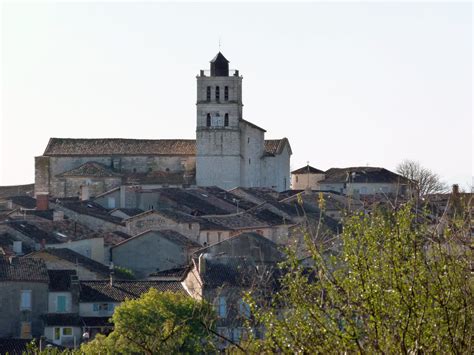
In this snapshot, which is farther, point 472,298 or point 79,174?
point 79,174

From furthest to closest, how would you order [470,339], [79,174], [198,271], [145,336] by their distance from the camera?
[79,174], [198,271], [145,336], [470,339]

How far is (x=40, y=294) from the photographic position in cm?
4325

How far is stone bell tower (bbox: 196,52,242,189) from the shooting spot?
93938mm

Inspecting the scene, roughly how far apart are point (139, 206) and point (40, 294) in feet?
115

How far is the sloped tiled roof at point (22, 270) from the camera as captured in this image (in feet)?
141

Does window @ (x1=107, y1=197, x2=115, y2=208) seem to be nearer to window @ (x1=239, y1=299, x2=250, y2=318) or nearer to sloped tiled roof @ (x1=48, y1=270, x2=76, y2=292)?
sloped tiled roof @ (x1=48, y1=270, x2=76, y2=292)

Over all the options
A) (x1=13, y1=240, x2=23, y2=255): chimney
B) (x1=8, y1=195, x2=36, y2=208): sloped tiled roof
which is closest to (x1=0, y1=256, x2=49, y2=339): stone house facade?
(x1=13, y1=240, x2=23, y2=255): chimney

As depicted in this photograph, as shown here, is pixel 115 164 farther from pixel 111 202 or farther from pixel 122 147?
pixel 111 202

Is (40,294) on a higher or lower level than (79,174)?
lower

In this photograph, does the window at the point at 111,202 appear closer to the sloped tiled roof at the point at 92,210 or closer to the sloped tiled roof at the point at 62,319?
the sloped tiled roof at the point at 92,210

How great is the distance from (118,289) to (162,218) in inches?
813

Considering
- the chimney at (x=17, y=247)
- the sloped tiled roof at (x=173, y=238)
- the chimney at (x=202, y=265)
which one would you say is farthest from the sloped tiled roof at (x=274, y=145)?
the chimney at (x=202, y=265)

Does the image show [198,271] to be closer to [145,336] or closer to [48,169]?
[145,336]

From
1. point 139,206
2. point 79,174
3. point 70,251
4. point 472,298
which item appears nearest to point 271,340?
point 472,298
